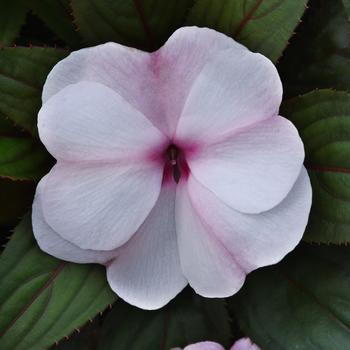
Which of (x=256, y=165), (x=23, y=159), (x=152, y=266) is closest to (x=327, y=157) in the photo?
(x=256, y=165)

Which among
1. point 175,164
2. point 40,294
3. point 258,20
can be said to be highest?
point 258,20

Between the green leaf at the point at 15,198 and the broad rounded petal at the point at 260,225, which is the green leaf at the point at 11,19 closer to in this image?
the green leaf at the point at 15,198

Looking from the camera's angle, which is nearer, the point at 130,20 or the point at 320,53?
the point at 130,20

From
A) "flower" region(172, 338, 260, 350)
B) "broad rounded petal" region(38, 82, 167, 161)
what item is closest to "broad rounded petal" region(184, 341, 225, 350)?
"flower" region(172, 338, 260, 350)

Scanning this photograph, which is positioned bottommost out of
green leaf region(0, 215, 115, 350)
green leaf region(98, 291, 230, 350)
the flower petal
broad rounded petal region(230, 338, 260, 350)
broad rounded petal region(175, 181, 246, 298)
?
green leaf region(98, 291, 230, 350)

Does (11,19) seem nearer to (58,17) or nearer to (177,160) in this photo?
(58,17)

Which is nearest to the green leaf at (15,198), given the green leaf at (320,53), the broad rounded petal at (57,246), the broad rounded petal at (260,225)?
the broad rounded petal at (57,246)

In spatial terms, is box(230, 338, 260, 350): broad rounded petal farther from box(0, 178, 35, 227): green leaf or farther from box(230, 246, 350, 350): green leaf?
box(0, 178, 35, 227): green leaf

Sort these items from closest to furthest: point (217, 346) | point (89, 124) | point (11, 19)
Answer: point (89, 124), point (217, 346), point (11, 19)
